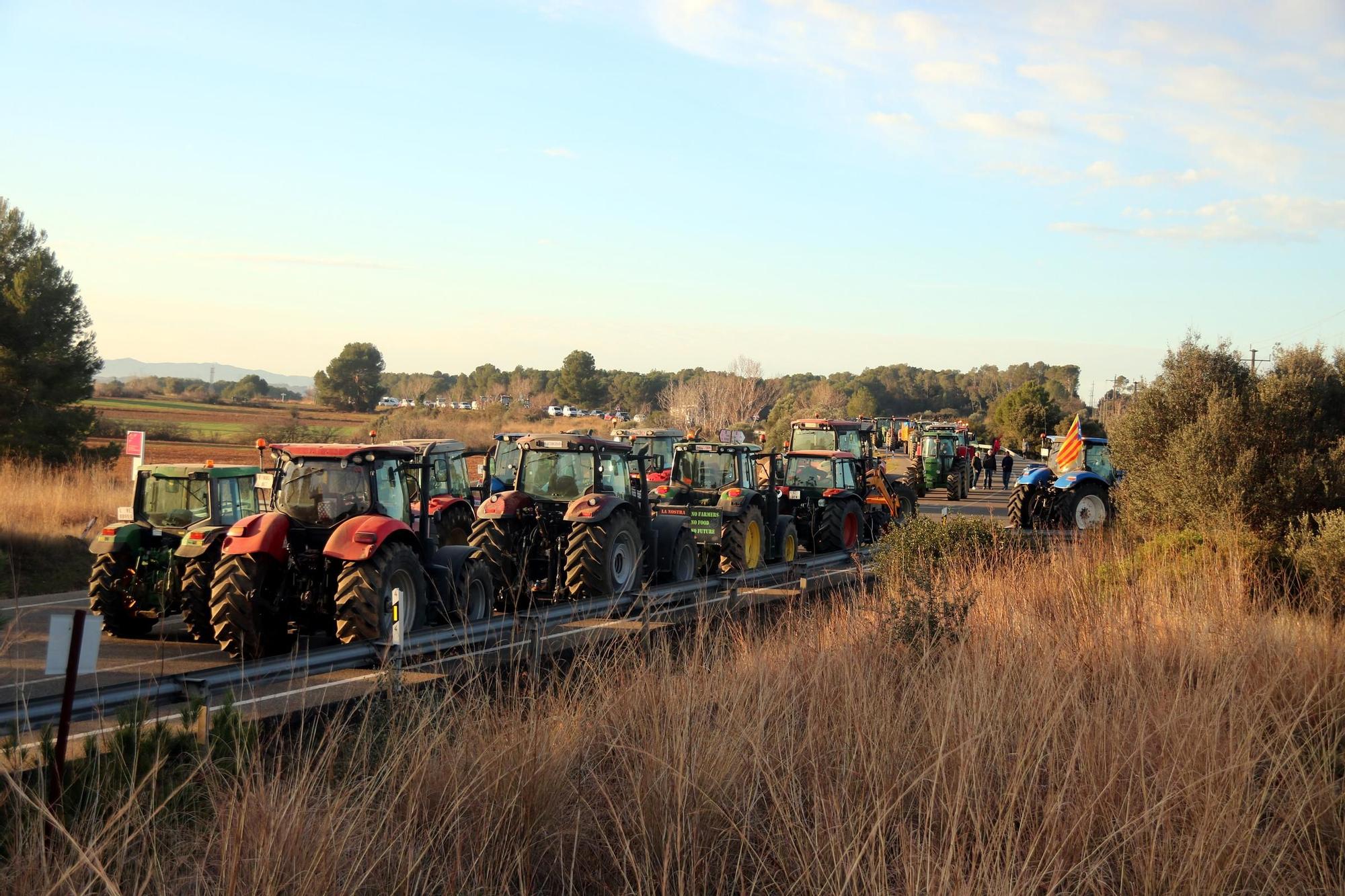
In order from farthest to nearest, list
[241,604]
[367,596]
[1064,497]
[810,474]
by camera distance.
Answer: [1064,497]
[810,474]
[367,596]
[241,604]

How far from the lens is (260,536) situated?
30.0 ft

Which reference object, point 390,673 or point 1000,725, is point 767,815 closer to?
point 1000,725

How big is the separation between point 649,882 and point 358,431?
47821mm

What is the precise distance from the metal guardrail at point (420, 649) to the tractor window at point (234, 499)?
3989mm

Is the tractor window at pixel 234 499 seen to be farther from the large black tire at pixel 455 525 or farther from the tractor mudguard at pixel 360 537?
the tractor mudguard at pixel 360 537

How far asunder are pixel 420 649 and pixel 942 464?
32.5 meters

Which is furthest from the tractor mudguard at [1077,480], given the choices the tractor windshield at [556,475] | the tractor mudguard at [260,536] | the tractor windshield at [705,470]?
the tractor mudguard at [260,536]

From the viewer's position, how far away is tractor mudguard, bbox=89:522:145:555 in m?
10.5

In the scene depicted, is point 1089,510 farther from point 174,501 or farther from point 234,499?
point 174,501

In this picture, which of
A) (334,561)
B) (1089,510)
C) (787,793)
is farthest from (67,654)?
(1089,510)

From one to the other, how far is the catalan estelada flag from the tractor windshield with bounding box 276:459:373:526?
16572mm

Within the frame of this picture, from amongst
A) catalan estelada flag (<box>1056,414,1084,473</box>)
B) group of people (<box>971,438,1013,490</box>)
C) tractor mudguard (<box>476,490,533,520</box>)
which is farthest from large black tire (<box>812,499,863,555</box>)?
group of people (<box>971,438,1013,490</box>)

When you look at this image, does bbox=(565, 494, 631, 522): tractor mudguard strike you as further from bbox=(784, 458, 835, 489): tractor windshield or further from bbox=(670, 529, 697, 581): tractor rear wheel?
bbox=(784, 458, 835, 489): tractor windshield

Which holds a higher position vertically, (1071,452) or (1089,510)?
(1071,452)
